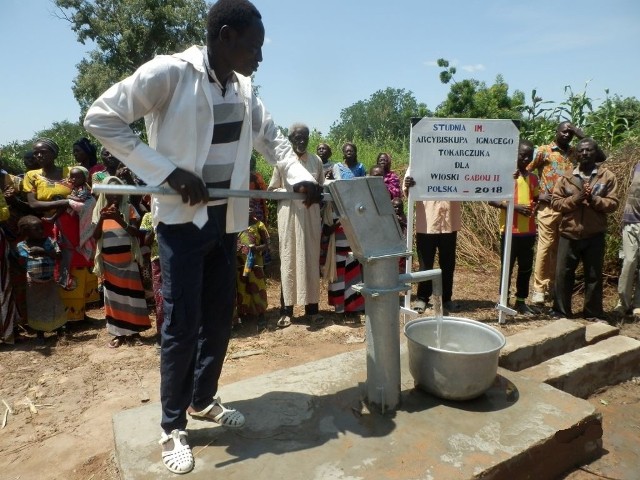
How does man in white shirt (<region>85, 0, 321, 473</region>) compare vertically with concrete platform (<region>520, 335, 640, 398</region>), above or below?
above

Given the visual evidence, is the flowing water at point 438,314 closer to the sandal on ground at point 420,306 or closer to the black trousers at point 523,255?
the sandal on ground at point 420,306

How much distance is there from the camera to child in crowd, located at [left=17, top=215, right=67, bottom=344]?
177 inches

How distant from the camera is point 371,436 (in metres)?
2.34

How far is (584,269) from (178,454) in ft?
14.4

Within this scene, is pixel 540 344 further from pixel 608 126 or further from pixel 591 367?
pixel 608 126

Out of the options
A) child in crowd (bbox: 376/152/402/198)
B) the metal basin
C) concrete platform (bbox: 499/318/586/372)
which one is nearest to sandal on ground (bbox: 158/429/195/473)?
the metal basin

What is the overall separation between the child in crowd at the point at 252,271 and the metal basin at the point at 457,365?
2322 mm

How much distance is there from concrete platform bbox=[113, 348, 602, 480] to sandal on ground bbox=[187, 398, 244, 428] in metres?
0.04

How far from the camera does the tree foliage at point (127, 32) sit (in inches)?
653

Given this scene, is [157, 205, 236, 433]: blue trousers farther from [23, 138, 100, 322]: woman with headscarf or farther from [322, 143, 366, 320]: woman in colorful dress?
[23, 138, 100, 322]: woman with headscarf

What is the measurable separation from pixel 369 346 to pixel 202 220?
1.06m

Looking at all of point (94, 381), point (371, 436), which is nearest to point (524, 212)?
point (371, 436)

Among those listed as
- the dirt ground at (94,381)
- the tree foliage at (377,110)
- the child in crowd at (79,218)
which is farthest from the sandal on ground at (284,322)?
the tree foliage at (377,110)

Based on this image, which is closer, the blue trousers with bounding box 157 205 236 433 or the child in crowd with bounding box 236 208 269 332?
the blue trousers with bounding box 157 205 236 433
